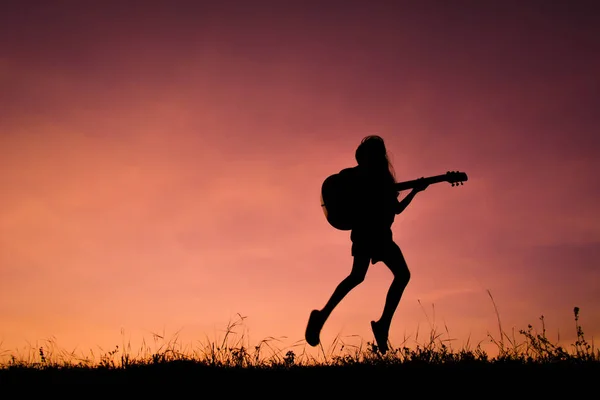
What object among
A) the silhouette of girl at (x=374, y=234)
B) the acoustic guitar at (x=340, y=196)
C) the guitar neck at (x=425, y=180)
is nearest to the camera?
the silhouette of girl at (x=374, y=234)

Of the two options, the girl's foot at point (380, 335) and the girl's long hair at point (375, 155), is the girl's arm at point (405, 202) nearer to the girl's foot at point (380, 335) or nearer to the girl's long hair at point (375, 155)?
the girl's long hair at point (375, 155)

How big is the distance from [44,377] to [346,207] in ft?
12.8

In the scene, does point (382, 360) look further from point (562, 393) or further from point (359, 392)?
point (562, 393)

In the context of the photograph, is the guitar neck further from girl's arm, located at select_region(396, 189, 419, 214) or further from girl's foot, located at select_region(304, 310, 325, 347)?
girl's foot, located at select_region(304, 310, 325, 347)

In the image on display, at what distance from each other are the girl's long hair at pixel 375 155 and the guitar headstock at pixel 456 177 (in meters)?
1.04

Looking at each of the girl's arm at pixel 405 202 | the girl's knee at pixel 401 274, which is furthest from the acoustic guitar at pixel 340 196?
the girl's knee at pixel 401 274

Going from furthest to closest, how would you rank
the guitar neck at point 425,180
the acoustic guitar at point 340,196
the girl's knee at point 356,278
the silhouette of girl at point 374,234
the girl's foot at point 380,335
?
the guitar neck at point 425,180, the acoustic guitar at point 340,196, the girl's knee at point 356,278, the silhouette of girl at point 374,234, the girl's foot at point 380,335

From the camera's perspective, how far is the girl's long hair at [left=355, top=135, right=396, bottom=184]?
6805 millimetres

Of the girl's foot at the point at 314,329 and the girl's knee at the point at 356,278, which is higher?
the girl's knee at the point at 356,278

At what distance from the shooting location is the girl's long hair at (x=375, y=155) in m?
6.80

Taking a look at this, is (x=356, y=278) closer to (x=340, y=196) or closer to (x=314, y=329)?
(x=314, y=329)

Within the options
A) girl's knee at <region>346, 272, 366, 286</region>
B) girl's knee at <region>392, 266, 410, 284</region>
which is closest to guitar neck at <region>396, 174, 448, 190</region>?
girl's knee at <region>392, 266, 410, 284</region>

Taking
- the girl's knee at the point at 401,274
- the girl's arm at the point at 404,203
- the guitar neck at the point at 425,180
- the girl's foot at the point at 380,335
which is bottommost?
the girl's foot at the point at 380,335

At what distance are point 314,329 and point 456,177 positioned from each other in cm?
297
